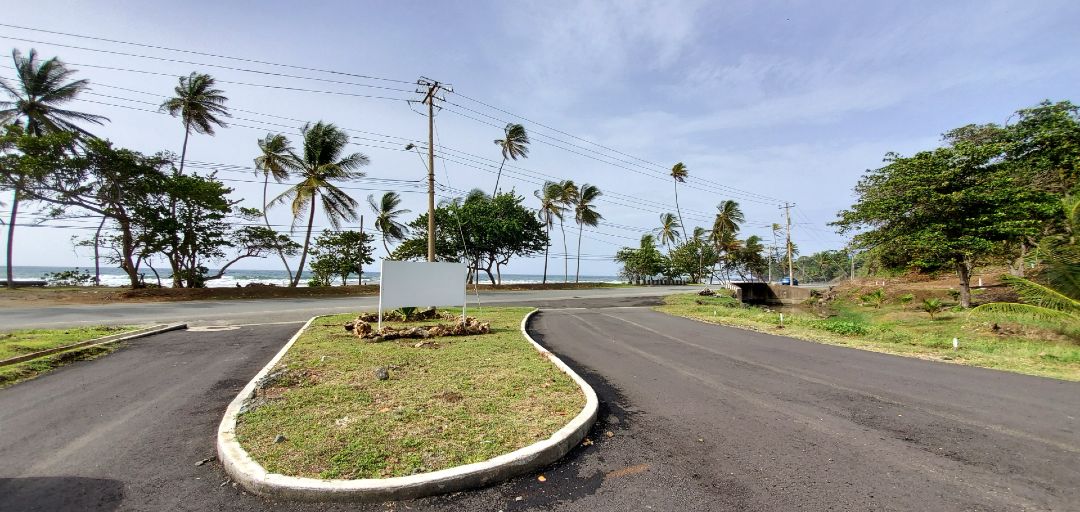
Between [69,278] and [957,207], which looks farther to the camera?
[69,278]

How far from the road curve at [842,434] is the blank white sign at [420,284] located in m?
3.76

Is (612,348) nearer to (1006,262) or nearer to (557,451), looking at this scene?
(557,451)

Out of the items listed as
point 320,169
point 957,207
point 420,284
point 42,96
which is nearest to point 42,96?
point 42,96

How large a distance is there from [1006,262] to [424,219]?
3798cm

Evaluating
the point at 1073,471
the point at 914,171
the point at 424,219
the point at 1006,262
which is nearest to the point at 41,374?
the point at 1073,471

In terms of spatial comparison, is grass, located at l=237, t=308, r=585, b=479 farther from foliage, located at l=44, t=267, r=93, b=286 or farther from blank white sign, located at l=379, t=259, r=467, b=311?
foliage, located at l=44, t=267, r=93, b=286

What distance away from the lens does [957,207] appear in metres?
16.3

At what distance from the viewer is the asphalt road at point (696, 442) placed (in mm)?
2742

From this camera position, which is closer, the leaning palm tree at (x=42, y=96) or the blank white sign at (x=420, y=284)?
the blank white sign at (x=420, y=284)

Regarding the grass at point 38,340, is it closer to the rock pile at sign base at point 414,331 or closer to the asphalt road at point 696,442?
the asphalt road at point 696,442

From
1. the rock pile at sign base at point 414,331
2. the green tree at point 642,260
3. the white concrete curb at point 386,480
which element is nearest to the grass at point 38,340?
the rock pile at sign base at point 414,331

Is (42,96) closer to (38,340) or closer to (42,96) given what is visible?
(42,96)

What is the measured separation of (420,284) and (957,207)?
20628mm

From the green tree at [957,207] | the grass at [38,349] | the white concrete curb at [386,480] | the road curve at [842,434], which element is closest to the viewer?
the white concrete curb at [386,480]
